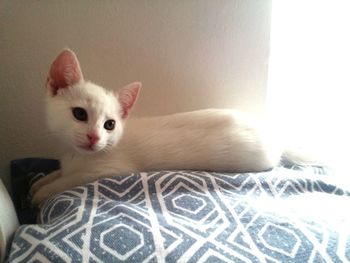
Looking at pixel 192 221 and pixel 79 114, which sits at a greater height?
pixel 79 114

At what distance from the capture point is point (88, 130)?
2.36ft

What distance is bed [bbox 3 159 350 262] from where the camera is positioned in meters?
0.50

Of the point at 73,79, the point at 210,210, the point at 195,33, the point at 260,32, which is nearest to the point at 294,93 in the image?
the point at 260,32

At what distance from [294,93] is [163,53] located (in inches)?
19.8

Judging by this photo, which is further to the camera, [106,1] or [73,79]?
[106,1]

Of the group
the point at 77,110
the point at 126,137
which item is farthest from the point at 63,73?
the point at 126,137

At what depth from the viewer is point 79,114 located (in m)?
0.74

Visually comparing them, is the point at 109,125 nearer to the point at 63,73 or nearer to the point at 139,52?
the point at 63,73

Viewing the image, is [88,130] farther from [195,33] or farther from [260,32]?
[260,32]

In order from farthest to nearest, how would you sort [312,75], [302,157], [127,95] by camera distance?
[312,75] → [302,157] → [127,95]

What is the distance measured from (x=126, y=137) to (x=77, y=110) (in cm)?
17

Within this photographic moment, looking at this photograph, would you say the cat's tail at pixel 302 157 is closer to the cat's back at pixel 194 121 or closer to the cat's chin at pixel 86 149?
the cat's back at pixel 194 121

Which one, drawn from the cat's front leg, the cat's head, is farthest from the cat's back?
the cat's front leg

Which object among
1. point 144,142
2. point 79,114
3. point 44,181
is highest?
point 79,114
